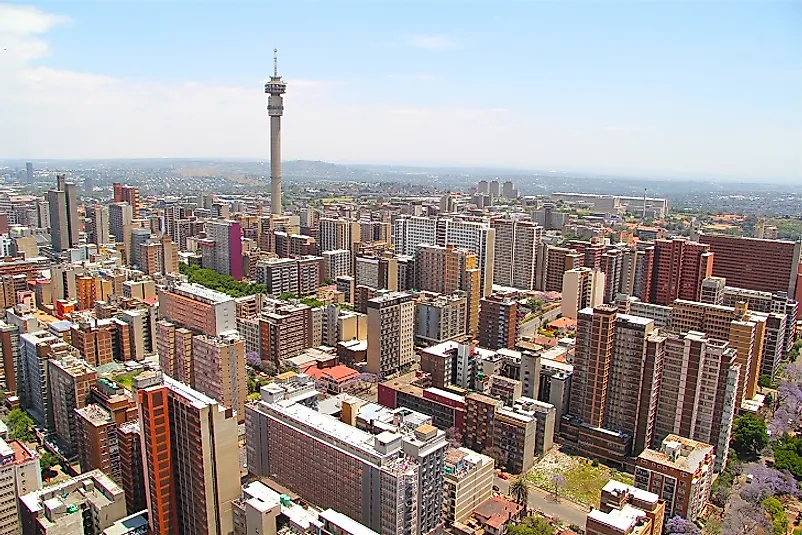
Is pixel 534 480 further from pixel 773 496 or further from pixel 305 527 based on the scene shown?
pixel 305 527

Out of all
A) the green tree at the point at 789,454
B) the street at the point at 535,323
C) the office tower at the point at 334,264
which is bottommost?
the green tree at the point at 789,454

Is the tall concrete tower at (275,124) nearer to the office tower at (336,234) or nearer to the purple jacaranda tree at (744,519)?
the office tower at (336,234)

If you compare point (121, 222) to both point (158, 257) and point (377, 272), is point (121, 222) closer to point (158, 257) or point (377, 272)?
point (158, 257)

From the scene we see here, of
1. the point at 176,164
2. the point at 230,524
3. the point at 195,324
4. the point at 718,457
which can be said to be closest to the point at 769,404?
the point at 718,457

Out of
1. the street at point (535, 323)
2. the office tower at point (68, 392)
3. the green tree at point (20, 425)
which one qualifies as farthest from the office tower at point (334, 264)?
the green tree at point (20, 425)

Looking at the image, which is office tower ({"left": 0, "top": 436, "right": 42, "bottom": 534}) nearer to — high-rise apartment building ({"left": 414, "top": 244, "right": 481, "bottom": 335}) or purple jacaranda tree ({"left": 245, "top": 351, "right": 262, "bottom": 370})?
purple jacaranda tree ({"left": 245, "top": 351, "right": 262, "bottom": 370})

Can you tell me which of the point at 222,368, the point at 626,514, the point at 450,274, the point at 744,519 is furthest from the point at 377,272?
the point at 626,514
